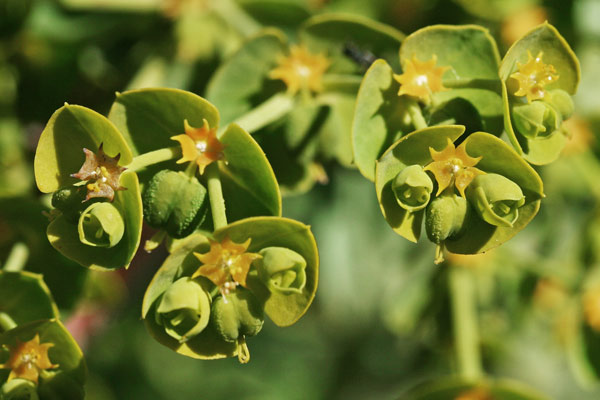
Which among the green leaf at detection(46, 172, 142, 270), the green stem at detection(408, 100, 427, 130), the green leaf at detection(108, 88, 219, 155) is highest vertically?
the green stem at detection(408, 100, 427, 130)

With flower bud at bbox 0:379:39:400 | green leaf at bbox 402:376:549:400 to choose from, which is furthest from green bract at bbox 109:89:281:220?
green leaf at bbox 402:376:549:400

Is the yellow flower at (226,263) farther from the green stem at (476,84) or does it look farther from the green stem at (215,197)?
the green stem at (476,84)

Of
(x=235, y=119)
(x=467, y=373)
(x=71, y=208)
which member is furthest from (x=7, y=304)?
(x=467, y=373)

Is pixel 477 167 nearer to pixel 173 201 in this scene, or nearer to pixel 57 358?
pixel 173 201

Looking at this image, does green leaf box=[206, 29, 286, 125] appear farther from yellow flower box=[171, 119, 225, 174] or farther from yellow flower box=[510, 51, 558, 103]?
yellow flower box=[510, 51, 558, 103]

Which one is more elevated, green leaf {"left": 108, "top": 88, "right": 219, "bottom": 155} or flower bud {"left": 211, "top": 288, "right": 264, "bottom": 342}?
green leaf {"left": 108, "top": 88, "right": 219, "bottom": 155}

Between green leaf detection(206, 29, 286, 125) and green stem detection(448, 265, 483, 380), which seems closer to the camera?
green leaf detection(206, 29, 286, 125)

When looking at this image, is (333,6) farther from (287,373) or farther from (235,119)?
(287,373)

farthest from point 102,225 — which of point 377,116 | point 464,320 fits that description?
point 464,320
